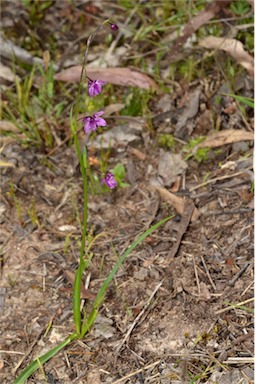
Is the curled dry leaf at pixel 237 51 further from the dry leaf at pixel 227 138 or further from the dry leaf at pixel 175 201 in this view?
the dry leaf at pixel 175 201

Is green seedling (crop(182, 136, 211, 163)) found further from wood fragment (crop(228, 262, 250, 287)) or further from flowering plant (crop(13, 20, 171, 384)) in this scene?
flowering plant (crop(13, 20, 171, 384))

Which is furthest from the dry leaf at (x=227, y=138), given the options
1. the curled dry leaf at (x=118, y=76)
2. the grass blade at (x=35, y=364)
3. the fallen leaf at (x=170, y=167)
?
the grass blade at (x=35, y=364)

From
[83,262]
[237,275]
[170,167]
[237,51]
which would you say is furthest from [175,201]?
[237,51]

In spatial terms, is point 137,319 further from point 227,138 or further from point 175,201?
point 227,138

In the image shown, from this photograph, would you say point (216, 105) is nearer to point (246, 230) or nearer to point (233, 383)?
point (246, 230)

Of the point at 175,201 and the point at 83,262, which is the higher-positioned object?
the point at 83,262

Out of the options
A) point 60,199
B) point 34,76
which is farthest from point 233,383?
point 34,76
